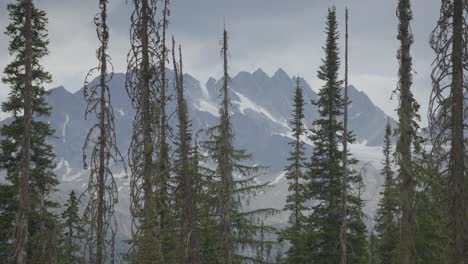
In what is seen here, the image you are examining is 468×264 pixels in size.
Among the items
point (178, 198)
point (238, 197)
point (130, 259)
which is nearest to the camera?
point (130, 259)

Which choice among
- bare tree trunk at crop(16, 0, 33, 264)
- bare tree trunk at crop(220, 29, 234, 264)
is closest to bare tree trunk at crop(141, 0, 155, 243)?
bare tree trunk at crop(16, 0, 33, 264)

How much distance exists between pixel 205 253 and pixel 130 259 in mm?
15335

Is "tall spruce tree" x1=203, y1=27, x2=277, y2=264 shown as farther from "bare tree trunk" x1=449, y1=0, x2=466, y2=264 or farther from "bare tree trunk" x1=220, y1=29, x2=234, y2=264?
"bare tree trunk" x1=449, y1=0, x2=466, y2=264

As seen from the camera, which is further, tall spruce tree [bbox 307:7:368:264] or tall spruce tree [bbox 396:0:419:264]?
tall spruce tree [bbox 307:7:368:264]

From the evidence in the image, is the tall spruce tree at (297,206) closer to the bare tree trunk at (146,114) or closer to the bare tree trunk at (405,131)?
the bare tree trunk at (405,131)

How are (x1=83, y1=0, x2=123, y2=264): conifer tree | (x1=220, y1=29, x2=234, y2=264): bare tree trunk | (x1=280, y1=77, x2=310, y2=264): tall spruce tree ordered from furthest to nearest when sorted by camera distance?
(x1=280, y1=77, x2=310, y2=264): tall spruce tree < (x1=220, y1=29, x2=234, y2=264): bare tree trunk < (x1=83, y1=0, x2=123, y2=264): conifer tree

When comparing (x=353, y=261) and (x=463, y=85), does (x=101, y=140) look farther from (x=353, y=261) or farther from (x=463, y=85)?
(x=353, y=261)

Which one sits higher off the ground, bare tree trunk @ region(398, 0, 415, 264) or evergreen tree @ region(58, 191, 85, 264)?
bare tree trunk @ region(398, 0, 415, 264)

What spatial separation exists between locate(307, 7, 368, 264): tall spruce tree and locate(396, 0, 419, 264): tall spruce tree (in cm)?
1060

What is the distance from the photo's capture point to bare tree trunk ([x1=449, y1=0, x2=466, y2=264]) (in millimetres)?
11789

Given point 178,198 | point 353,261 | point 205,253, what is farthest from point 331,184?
point 178,198

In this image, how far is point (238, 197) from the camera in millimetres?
25125

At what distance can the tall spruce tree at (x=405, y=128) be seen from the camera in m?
15.4

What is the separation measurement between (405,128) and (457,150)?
367cm
